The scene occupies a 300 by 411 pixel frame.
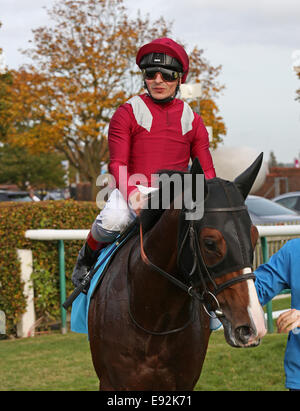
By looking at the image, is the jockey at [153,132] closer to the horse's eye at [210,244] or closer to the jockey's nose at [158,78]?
the jockey's nose at [158,78]

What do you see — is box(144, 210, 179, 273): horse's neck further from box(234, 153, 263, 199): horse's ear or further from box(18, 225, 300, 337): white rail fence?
box(18, 225, 300, 337): white rail fence

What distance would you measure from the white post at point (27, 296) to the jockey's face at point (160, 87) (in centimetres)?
429

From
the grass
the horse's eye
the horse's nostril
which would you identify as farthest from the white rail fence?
the horse's nostril

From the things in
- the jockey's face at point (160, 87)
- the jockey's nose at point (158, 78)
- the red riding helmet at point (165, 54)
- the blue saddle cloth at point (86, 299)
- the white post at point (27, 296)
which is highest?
the red riding helmet at point (165, 54)

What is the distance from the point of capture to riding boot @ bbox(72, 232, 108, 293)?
13.4 ft

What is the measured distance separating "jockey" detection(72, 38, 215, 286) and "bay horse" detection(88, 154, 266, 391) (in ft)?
1.07

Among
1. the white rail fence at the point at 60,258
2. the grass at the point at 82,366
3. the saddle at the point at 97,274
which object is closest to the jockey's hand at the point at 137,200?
the saddle at the point at 97,274

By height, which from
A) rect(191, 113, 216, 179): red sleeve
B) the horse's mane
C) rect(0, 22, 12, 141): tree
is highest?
rect(0, 22, 12, 141): tree

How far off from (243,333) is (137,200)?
1.23m

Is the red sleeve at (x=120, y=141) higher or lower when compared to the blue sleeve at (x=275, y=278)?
higher

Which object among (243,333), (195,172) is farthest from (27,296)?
(243,333)

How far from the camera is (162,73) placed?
3.73 meters

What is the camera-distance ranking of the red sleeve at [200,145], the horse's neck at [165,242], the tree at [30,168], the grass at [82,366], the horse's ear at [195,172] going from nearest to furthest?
the horse's ear at [195,172]
the horse's neck at [165,242]
the red sleeve at [200,145]
the grass at [82,366]
the tree at [30,168]

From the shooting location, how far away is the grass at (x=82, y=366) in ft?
18.2
